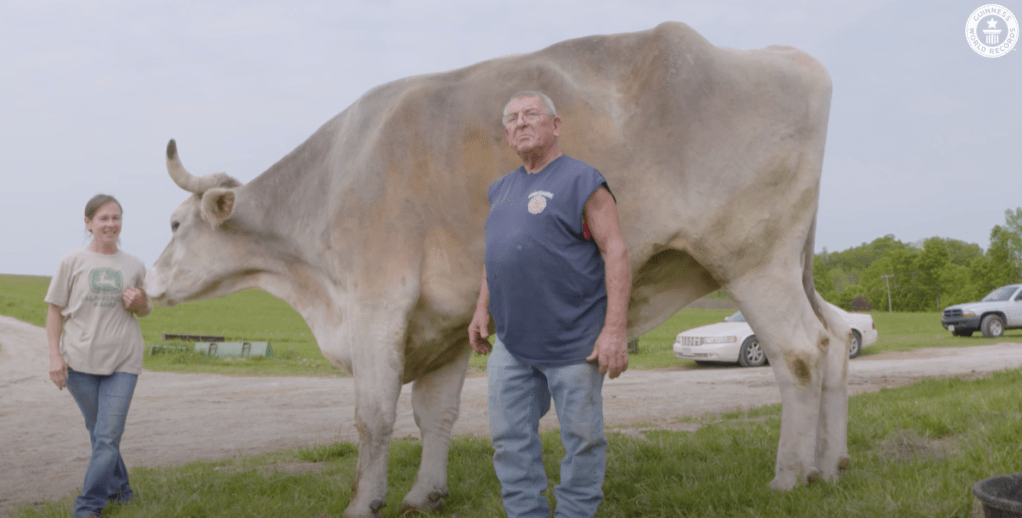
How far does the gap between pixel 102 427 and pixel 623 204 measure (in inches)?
144

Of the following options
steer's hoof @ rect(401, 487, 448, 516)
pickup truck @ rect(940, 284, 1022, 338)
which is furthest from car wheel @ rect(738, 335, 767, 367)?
steer's hoof @ rect(401, 487, 448, 516)

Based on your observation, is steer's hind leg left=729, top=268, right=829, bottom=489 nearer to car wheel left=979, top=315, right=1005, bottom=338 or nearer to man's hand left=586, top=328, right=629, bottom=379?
man's hand left=586, top=328, right=629, bottom=379

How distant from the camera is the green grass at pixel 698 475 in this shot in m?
4.21

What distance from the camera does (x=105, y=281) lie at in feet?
17.4

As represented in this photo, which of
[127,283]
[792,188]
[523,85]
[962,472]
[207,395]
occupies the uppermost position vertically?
[523,85]

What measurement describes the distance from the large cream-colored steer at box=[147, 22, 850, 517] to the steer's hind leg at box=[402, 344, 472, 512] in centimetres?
→ 2

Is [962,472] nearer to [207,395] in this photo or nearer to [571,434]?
[571,434]

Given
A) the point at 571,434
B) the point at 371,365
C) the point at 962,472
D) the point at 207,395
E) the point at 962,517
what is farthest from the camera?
the point at 207,395

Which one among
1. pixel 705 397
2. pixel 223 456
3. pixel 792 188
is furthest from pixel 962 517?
pixel 705 397

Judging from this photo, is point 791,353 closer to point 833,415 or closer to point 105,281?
point 833,415

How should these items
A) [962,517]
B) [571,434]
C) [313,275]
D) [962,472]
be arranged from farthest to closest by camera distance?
[313,275]
[962,472]
[962,517]
[571,434]

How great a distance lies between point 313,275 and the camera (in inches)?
227

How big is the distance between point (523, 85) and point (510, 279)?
5.95 ft

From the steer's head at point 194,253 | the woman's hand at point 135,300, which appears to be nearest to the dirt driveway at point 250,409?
the woman's hand at point 135,300
